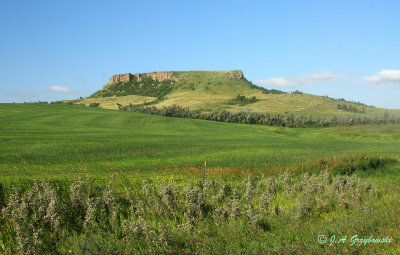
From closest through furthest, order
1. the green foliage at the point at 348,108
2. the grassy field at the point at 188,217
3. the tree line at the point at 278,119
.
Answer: the grassy field at the point at 188,217
the tree line at the point at 278,119
the green foliage at the point at 348,108

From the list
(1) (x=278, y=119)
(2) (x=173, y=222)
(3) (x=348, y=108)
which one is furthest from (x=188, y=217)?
(3) (x=348, y=108)

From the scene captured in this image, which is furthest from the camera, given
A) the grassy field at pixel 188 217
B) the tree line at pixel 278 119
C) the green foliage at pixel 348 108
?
the green foliage at pixel 348 108

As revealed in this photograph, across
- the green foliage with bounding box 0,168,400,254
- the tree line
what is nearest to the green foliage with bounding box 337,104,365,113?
the tree line

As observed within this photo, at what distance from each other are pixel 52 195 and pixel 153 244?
472cm

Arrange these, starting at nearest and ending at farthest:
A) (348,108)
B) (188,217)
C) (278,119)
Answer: (188,217), (278,119), (348,108)

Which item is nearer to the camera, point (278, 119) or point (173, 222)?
point (173, 222)

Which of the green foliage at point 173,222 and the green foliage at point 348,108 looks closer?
the green foliage at point 173,222

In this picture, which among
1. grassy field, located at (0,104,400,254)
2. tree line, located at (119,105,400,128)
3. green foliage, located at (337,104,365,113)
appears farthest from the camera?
green foliage, located at (337,104,365,113)

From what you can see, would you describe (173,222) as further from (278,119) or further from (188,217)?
(278,119)

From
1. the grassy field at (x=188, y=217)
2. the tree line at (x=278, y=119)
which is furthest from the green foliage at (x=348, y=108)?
the grassy field at (x=188, y=217)

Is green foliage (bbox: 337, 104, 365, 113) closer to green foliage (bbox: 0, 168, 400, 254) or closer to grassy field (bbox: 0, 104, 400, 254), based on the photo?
grassy field (bbox: 0, 104, 400, 254)

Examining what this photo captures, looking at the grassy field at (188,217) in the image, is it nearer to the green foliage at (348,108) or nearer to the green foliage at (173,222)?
the green foliage at (173,222)

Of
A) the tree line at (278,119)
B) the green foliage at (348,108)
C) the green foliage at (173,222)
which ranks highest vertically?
the green foliage at (348,108)

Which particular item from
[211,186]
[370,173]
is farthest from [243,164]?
[211,186]
